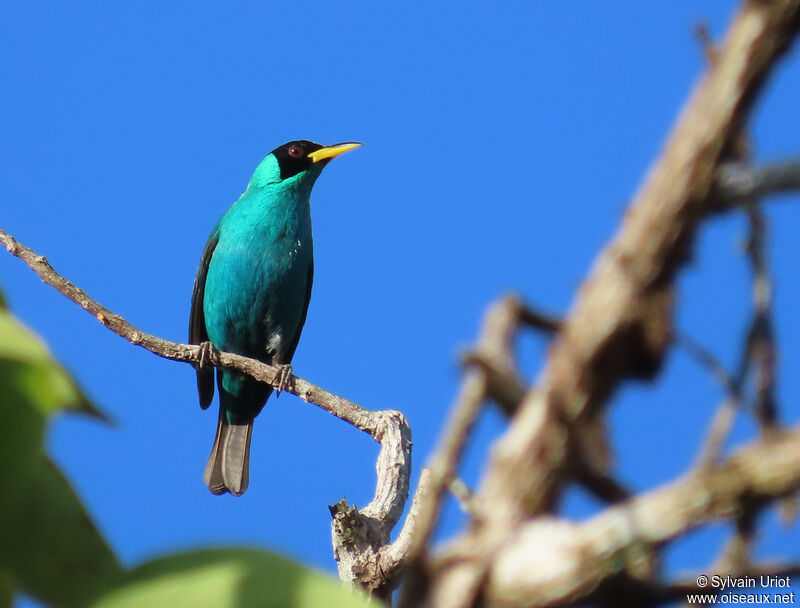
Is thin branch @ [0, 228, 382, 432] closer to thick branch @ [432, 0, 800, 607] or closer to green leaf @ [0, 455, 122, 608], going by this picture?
green leaf @ [0, 455, 122, 608]

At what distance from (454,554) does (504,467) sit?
0.29ft

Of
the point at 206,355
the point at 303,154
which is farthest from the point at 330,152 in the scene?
the point at 206,355

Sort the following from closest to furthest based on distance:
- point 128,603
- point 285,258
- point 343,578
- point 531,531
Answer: point 128,603, point 531,531, point 343,578, point 285,258

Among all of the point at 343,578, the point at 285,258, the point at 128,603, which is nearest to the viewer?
the point at 128,603

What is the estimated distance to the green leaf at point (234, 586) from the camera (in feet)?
2.27

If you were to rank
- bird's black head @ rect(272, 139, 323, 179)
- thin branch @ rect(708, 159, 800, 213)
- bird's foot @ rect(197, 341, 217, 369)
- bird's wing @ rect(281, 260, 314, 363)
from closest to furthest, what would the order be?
1. thin branch @ rect(708, 159, 800, 213)
2. bird's foot @ rect(197, 341, 217, 369)
3. bird's wing @ rect(281, 260, 314, 363)
4. bird's black head @ rect(272, 139, 323, 179)

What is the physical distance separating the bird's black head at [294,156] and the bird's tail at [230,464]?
2424 millimetres

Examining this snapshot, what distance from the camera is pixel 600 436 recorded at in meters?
0.86

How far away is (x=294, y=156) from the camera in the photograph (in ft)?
30.6

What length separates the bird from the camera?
8.27 metres

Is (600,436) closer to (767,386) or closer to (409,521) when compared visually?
(767,386)

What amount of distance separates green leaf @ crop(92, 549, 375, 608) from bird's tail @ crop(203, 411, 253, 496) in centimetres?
791

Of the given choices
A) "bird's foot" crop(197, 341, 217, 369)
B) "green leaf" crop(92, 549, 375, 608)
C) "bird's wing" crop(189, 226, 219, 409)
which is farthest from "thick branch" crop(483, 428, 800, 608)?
"bird's wing" crop(189, 226, 219, 409)

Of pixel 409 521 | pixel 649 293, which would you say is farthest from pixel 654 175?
pixel 409 521
